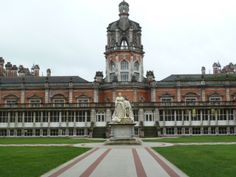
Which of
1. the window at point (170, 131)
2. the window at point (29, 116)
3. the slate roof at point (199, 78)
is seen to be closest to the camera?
the window at point (170, 131)

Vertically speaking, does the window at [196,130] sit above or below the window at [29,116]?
below

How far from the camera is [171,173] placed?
61.7 feet

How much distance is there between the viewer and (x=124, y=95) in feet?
280

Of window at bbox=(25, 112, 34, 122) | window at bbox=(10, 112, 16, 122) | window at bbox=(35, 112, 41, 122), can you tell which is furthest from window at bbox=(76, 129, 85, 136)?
window at bbox=(10, 112, 16, 122)

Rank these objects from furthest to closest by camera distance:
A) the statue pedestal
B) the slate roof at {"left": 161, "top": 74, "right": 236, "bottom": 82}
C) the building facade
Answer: the slate roof at {"left": 161, "top": 74, "right": 236, "bottom": 82} < the building facade < the statue pedestal

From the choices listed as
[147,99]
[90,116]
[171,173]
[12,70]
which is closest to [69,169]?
[171,173]

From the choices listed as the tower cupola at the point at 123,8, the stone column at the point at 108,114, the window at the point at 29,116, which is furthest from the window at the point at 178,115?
the window at the point at 29,116

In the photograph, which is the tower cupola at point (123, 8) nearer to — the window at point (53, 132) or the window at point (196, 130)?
the window at point (53, 132)

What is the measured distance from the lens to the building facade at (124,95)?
79.0 meters

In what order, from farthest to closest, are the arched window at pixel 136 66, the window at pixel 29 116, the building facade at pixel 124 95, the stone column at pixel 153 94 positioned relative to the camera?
the arched window at pixel 136 66, the stone column at pixel 153 94, the window at pixel 29 116, the building facade at pixel 124 95

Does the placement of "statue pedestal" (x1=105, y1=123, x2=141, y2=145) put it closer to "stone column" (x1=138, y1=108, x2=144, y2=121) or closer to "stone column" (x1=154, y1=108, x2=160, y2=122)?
"stone column" (x1=138, y1=108, x2=144, y2=121)

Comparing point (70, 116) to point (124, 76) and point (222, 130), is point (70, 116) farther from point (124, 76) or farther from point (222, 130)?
point (222, 130)

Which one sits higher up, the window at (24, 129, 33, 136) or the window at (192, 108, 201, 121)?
the window at (192, 108, 201, 121)

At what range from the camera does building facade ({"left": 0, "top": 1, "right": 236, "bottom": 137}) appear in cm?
7900
